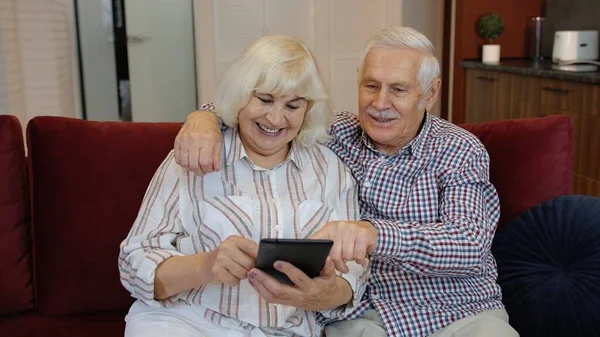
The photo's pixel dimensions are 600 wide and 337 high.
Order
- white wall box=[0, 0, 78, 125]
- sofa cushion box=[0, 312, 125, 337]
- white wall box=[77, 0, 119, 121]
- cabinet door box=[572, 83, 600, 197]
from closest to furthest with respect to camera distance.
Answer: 1. sofa cushion box=[0, 312, 125, 337]
2. cabinet door box=[572, 83, 600, 197]
3. white wall box=[0, 0, 78, 125]
4. white wall box=[77, 0, 119, 121]

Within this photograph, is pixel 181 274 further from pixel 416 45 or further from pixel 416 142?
pixel 416 45

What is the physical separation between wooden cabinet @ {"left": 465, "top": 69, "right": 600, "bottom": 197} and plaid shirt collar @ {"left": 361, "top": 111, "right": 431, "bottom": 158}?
5.72 feet

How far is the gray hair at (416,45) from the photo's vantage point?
1.49m

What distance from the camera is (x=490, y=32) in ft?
14.7

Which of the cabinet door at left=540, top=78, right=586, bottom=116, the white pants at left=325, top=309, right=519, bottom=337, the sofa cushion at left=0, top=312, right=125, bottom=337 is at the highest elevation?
the cabinet door at left=540, top=78, right=586, bottom=116

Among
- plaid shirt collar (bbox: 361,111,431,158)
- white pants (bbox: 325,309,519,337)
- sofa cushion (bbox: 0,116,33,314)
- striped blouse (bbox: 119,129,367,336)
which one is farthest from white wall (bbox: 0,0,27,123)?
white pants (bbox: 325,309,519,337)

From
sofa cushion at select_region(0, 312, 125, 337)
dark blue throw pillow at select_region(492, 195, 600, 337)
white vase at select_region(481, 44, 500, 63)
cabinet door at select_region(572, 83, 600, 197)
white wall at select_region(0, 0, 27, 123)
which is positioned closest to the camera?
dark blue throw pillow at select_region(492, 195, 600, 337)

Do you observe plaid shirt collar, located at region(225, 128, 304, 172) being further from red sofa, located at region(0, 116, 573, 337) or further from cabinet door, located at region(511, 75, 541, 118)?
cabinet door, located at region(511, 75, 541, 118)

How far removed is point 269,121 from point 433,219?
439 mm

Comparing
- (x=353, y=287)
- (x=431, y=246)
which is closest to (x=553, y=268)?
(x=431, y=246)

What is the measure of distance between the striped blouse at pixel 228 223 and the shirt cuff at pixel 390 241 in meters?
0.14

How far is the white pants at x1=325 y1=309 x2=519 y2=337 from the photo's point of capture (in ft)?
4.51

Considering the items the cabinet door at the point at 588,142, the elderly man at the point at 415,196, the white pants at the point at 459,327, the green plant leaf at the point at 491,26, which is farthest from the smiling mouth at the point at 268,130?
the green plant leaf at the point at 491,26

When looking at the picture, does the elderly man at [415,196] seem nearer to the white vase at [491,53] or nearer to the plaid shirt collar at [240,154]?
the plaid shirt collar at [240,154]
